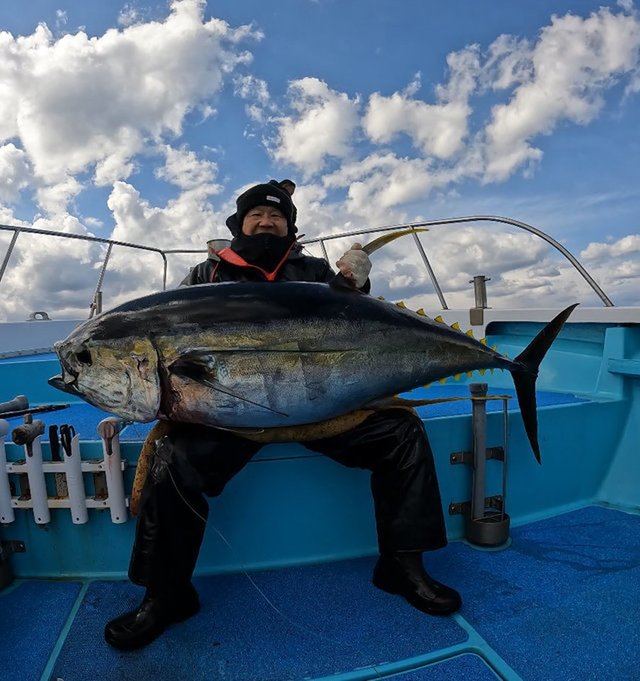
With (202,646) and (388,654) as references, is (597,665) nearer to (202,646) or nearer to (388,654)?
(388,654)

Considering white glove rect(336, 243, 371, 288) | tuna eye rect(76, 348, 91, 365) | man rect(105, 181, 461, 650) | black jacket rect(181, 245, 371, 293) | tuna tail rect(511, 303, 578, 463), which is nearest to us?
tuna eye rect(76, 348, 91, 365)

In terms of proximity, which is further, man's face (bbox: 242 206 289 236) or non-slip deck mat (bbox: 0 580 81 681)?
man's face (bbox: 242 206 289 236)

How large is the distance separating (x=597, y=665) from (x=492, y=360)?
992 mm

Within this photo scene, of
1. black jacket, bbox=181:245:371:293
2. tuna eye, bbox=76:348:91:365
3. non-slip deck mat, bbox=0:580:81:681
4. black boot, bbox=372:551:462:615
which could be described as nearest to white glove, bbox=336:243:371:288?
black jacket, bbox=181:245:371:293

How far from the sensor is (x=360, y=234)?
531 cm

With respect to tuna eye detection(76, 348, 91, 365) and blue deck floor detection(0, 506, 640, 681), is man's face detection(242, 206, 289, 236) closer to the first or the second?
tuna eye detection(76, 348, 91, 365)

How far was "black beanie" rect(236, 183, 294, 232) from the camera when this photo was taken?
2.29 m

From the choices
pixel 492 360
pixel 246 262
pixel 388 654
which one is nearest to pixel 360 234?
pixel 246 262

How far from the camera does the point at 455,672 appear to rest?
4.49ft

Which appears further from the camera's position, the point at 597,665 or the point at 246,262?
the point at 246,262

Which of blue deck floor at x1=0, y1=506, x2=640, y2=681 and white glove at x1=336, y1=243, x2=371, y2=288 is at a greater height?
white glove at x1=336, y1=243, x2=371, y2=288

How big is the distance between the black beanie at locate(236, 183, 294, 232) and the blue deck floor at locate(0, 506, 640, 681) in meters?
1.66

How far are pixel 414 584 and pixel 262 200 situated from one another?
1.80 m

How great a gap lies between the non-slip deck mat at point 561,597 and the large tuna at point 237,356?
35.3 inches
